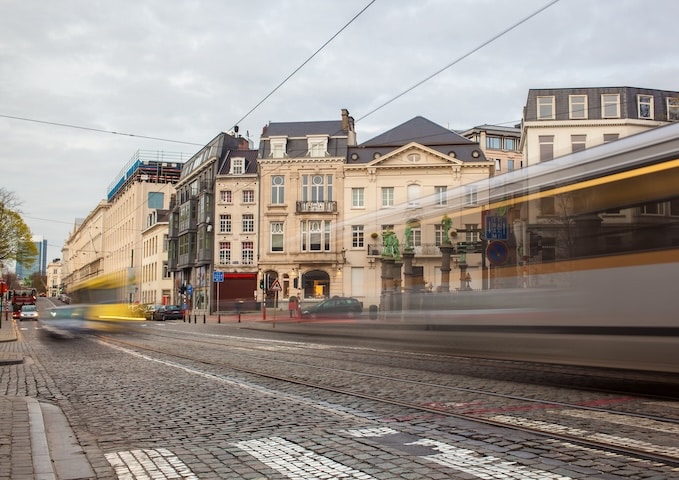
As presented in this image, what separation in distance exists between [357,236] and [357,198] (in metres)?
38.6

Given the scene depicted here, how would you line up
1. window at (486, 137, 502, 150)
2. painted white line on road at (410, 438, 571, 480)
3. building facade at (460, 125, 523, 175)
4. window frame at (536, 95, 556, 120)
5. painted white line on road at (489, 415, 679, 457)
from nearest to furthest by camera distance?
painted white line on road at (410, 438, 571, 480) → painted white line on road at (489, 415, 679, 457) → window frame at (536, 95, 556, 120) → building facade at (460, 125, 523, 175) → window at (486, 137, 502, 150)

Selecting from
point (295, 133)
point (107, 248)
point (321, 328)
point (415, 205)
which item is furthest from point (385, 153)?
point (107, 248)

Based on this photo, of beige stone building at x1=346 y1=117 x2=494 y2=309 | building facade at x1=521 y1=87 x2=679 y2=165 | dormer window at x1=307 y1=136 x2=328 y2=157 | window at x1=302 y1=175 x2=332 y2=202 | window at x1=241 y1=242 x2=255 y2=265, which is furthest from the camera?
window at x1=241 y1=242 x2=255 y2=265

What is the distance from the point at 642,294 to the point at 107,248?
11661 cm

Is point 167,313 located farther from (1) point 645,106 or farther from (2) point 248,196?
(1) point 645,106

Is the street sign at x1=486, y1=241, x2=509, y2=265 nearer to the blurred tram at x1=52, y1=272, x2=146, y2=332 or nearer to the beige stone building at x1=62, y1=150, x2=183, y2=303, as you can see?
the blurred tram at x1=52, y1=272, x2=146, y2=332

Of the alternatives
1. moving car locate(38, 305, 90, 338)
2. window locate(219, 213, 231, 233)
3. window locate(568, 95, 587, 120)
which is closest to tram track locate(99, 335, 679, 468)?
moving car locate(38, 305, 90, 338)

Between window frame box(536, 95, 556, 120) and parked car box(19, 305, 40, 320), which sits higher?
window frame box(536, 95, 556, 120)

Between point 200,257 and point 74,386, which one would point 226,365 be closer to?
point 74,386

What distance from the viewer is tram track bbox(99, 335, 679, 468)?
19.4 ft

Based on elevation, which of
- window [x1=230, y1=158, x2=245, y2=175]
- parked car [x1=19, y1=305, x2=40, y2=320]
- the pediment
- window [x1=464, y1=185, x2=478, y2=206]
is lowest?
parked car [x1=19, y1=305, x2=40, y2=320]

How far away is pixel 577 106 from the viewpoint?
49406 mm

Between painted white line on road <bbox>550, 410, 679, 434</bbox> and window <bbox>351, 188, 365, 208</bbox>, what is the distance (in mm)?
47825

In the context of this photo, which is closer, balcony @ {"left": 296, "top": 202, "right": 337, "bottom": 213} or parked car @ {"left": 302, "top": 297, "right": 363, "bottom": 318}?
parked car @ {"left": 302, "top": 297, "right": 363, "bottom": 318}
